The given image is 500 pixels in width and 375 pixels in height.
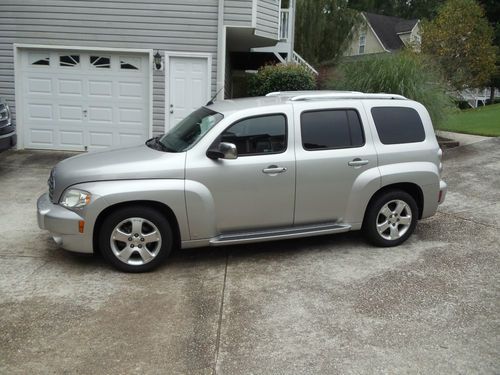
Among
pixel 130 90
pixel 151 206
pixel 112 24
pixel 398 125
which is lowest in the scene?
pixel 151 206

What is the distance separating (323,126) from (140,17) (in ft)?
24.1

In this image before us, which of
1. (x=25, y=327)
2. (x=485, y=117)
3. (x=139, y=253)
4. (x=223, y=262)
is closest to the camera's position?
(x=25, y=327)

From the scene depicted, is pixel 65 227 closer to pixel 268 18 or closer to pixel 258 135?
pixel 258 135

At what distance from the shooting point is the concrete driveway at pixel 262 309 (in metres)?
3.50

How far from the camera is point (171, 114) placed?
11625 mm

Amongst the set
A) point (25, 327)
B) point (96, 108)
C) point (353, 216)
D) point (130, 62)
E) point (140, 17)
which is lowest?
point (25, 327)

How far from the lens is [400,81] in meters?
11.4

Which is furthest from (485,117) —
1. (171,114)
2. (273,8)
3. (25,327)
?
(25,327)

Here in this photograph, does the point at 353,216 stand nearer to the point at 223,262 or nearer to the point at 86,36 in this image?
the point at 223,262

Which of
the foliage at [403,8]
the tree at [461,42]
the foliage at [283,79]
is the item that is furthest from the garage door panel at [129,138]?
the foliage at [403,8]

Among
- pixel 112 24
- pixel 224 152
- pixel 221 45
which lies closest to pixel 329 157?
pixel 224 152

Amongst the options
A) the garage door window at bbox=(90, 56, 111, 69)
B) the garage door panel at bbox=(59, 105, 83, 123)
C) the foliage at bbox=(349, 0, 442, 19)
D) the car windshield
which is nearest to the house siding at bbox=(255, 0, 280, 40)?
the garage door window at bbox=(90, 56, 111, 69)

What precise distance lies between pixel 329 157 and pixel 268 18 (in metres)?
7.70

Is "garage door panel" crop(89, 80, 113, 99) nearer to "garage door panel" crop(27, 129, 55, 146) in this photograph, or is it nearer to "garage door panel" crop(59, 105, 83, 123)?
"garage door panel" crop(59, 105, 83, 123)
